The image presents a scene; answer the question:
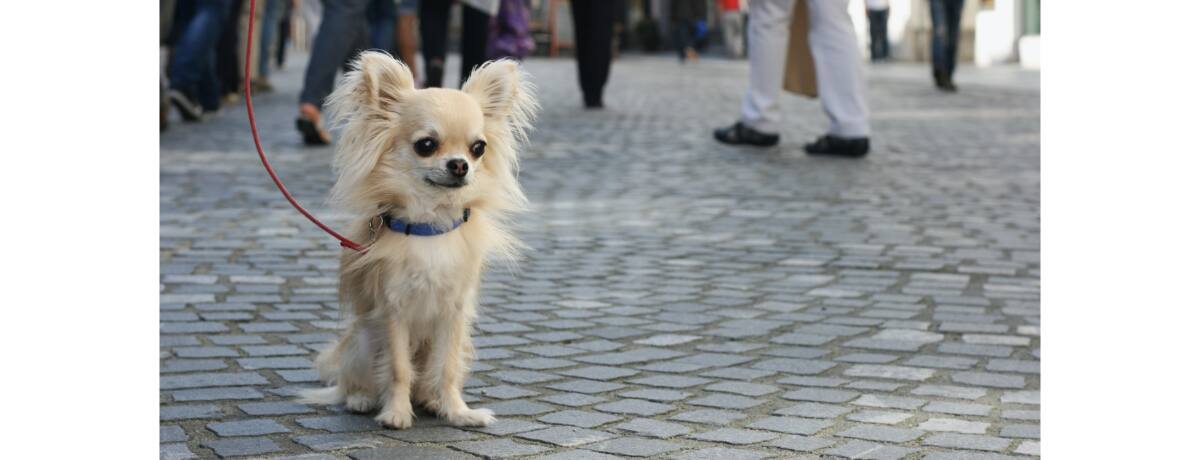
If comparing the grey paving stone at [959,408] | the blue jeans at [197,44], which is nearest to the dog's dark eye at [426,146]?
the grey paving stone at [959,408]

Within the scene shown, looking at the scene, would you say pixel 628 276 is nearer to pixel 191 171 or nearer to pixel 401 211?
pixel 401 211

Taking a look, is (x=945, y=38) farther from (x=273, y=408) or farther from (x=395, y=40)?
(x=273, y=408)

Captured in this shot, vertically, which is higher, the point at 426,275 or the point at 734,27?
the point at 426,275

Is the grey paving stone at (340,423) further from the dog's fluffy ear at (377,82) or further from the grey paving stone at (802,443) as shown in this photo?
the grey paving stone at (802,443)

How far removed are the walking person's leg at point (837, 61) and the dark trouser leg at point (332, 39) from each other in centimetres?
305

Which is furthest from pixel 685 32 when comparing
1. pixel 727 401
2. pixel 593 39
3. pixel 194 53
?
pixel 727 401

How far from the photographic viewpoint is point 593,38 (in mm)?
14930

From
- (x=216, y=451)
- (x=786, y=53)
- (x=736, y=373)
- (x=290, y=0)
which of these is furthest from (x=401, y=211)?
(x=290, y=0)

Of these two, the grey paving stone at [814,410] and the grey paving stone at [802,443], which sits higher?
the grey paving stone at [802,443]

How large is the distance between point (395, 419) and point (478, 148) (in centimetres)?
74

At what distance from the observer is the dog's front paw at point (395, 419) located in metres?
4.03
